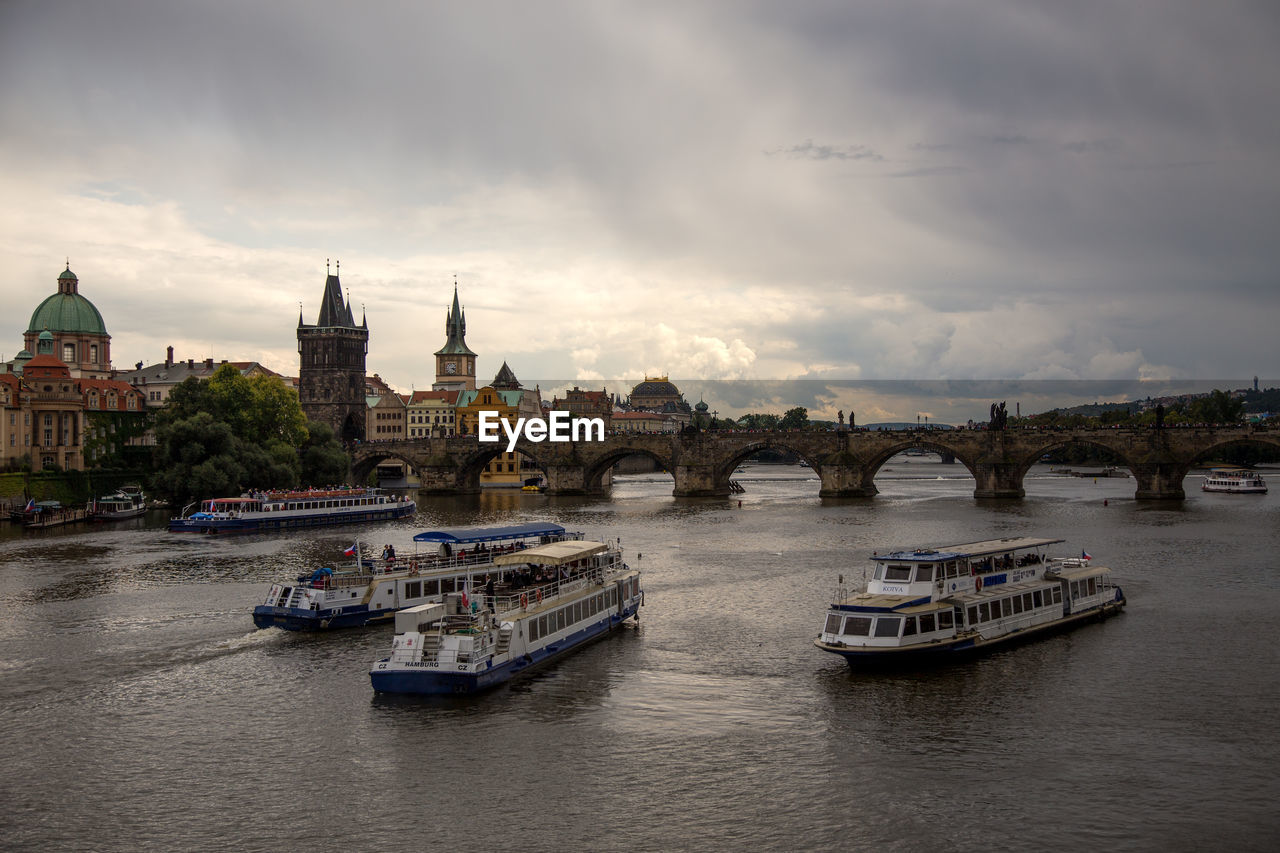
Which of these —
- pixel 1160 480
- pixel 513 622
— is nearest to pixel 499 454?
pixel 1160 480

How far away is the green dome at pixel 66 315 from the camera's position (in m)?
153

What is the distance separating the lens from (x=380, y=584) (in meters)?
44.9

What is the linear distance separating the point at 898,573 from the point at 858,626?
12.3 feet

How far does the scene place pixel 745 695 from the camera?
3359 centimetres

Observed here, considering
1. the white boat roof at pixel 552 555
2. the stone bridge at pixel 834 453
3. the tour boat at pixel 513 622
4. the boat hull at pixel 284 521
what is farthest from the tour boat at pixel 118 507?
the white boat roof at pixel 552 555

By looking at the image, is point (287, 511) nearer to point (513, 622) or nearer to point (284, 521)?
point (284, 521)

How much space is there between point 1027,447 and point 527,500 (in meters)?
54.1

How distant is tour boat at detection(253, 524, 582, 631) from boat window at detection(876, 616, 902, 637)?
15.9 meters

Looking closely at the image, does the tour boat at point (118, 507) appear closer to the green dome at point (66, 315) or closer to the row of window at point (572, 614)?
the green dome at point (66, 315)

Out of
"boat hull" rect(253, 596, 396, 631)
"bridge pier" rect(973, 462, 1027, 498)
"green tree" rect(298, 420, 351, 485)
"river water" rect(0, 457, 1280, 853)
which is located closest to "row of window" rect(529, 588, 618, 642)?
"river water" rect(0, 457, 1280, 853)

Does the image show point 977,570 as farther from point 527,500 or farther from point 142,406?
point 142,406

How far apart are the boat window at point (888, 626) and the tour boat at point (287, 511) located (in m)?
61.4

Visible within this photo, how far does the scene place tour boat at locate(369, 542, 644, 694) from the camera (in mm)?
33156

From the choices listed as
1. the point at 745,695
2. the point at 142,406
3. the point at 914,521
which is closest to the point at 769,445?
the point at 914,521
